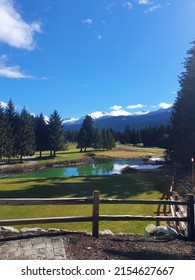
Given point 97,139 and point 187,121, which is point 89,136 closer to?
point 97,139

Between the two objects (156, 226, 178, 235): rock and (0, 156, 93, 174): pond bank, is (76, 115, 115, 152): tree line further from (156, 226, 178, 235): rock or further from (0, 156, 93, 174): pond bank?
(156, 226, 178, 235): rock

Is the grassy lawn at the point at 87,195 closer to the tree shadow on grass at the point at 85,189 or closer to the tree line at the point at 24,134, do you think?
the tree shadow on grass at the point at 85,189

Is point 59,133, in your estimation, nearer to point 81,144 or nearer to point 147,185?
point 81,144

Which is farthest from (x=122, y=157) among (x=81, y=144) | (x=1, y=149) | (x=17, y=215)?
(x=17, y=215)

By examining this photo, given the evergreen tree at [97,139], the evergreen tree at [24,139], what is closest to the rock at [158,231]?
the evergreen tree at [24,139]

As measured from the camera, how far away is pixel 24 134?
252ft

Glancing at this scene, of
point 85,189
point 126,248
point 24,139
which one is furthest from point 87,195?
point 24,139

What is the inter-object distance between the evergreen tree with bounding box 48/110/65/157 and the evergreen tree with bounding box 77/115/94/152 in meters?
14.6

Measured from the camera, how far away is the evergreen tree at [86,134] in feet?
342

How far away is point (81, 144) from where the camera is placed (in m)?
105

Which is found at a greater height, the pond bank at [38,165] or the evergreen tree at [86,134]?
the evergreen tree at [86,134]

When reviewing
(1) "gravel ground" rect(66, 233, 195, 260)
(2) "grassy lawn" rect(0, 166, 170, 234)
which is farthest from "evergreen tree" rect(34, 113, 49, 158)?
(1) "gravel ground" rect(66, 233, 195, 260)

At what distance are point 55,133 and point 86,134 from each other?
17.6 m

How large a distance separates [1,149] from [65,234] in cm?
5898
